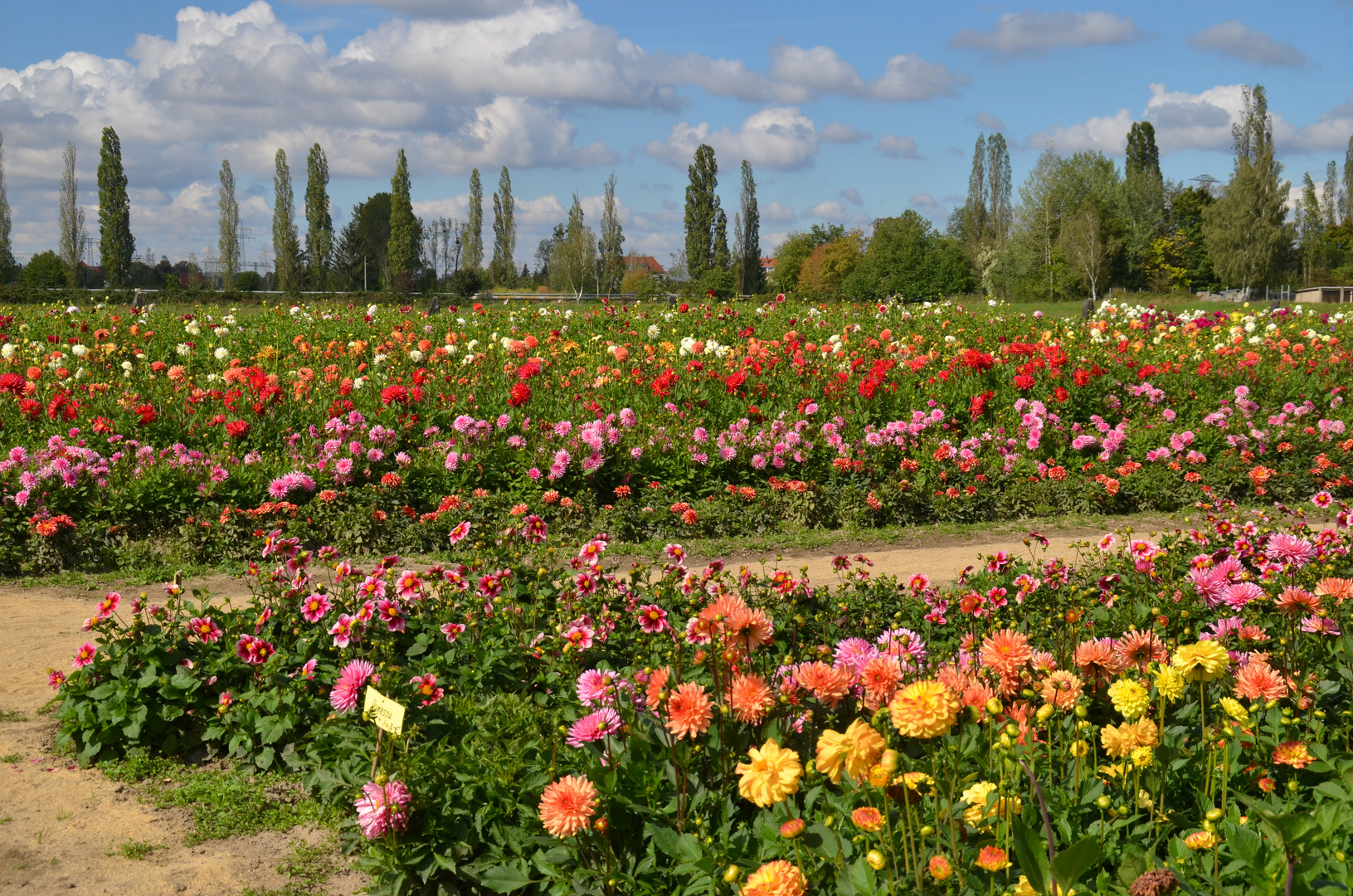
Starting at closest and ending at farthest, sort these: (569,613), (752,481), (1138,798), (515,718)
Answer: (1138,798) < (515,718) < (569,613) < (752,481)

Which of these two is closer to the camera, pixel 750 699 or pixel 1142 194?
pixel 750 699

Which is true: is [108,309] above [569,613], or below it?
above

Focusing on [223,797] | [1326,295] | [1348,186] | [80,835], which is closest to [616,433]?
[223,797]

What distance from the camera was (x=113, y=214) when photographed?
135ft

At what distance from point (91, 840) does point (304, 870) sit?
0.71 metres

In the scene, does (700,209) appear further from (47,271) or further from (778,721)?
(778,721)

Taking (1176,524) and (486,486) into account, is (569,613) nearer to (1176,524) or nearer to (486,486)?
(486,486)

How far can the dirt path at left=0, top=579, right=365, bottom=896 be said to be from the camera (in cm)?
273

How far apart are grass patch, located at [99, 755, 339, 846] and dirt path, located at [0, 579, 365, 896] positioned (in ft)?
0.13

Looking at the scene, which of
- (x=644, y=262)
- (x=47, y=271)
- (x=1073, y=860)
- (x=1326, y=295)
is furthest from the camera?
(x=644, y=262)

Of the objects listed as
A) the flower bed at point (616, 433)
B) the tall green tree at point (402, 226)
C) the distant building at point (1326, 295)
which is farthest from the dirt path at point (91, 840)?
Result: the tall green tree at point (402, 226)

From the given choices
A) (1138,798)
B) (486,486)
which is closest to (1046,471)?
(486,486)

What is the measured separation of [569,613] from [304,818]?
1.05 metres

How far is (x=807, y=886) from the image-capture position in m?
1.89
